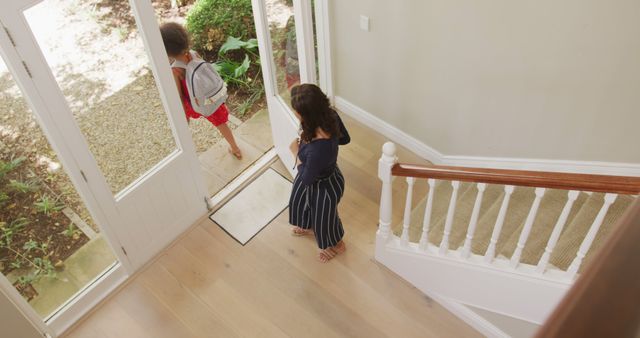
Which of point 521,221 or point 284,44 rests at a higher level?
point 284,44

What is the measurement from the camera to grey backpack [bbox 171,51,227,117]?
3625mm

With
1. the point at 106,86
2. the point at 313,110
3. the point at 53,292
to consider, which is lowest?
the point at 53,292

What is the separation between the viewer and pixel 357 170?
423 centimetres

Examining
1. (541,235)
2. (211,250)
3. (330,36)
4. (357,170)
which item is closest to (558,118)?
(541,235)

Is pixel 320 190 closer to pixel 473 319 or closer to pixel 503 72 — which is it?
pixel 473 319

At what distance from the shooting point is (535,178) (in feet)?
7.85

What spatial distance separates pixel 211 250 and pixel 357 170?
1.30m

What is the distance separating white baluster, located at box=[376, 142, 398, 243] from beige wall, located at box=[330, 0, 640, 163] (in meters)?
1.09

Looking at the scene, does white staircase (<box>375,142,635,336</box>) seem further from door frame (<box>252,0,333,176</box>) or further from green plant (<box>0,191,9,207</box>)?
green plant (<box>0,191,9,207</box>)

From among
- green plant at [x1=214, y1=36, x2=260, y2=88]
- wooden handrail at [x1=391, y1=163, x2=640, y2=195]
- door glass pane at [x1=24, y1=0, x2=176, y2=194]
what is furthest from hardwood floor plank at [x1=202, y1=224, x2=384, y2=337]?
green plant at [x1=214, y1=36, x2=260, y2=88]

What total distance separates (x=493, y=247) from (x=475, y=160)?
1.26 m

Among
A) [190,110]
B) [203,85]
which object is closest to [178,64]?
[203,85]

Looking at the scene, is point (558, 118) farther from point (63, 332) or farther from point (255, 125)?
point (63, 332)

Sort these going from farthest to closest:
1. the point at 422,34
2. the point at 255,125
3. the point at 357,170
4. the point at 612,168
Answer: the point at 255,125
the point at 357,170
the point at 422,34
the point at 612,168
